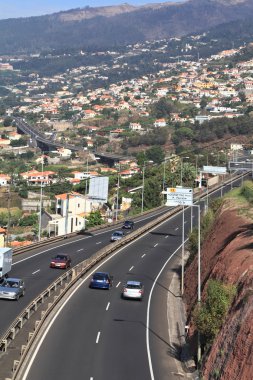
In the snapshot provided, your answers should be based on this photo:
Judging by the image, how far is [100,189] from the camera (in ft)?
236

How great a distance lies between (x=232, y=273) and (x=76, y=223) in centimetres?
5968

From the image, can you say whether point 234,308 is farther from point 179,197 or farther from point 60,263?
point 60,263

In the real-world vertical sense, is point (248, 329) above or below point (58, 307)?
above

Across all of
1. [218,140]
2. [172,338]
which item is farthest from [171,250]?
[218,140]

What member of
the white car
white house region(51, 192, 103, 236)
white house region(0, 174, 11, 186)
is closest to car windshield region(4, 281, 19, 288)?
the white car

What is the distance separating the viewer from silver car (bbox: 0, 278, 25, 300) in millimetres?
35375

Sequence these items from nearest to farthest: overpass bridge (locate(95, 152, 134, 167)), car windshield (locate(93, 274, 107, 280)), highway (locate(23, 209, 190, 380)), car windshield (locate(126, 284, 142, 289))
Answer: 1. highway (locate(23, 209, 190, 380))
2. car windshield (locate(126, 284, 142, 289))
3. car windshield (locate(93, 274, 107, 280))
4. overpass bridge (locate(95, 152, 134, 167))

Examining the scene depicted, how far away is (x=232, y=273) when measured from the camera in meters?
29.0

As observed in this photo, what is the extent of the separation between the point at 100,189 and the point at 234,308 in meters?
47.8

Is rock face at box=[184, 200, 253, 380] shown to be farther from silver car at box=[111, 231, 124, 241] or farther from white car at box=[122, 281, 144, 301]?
silver car at box=[111, 231, 124, 241]

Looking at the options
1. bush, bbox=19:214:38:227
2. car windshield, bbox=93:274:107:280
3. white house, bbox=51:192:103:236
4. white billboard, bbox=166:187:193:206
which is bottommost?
bush, bbox=19:214:38:227

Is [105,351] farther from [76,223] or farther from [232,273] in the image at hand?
[76,223]

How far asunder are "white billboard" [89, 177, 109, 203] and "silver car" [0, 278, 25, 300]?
3498 centimetres

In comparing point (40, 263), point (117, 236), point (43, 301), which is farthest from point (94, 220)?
point (43, 301)
